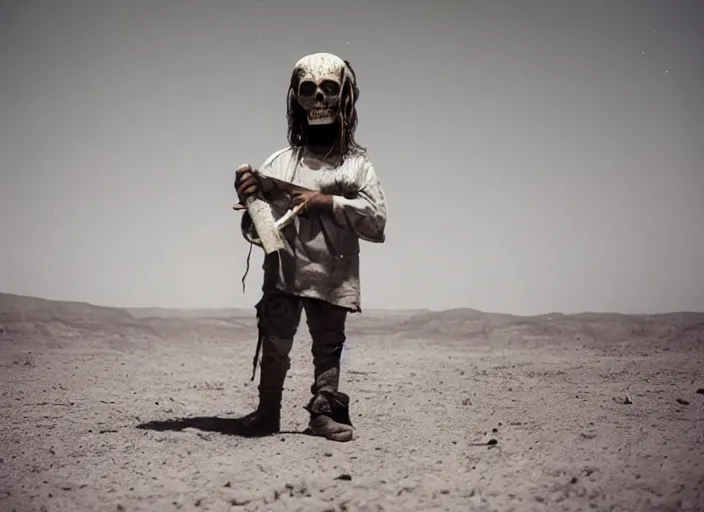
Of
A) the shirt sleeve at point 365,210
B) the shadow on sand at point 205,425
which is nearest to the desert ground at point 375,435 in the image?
the shadow on sand at point 205,425

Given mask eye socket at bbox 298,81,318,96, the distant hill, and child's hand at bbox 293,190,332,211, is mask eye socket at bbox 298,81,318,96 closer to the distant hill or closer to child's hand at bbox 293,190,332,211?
child's hand at bbox 293,190,332,211

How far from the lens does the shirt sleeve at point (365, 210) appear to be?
2.89 m

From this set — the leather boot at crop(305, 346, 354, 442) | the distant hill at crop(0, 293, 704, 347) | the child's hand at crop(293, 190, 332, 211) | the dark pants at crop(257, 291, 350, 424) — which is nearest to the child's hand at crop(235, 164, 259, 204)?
the child's hand at crop(293, 190, 332, 211)

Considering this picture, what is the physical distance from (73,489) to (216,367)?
3846mm

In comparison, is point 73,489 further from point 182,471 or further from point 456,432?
point 456,432

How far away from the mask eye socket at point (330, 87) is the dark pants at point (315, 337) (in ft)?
3.10

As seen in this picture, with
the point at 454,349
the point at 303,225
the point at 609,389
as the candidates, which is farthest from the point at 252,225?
the point at 454,349

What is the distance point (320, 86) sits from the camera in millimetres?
3047

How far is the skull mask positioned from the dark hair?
0.03m

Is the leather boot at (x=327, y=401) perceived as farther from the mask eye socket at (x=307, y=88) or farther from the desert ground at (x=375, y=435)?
the mask eye socket at (x=307, y=88)

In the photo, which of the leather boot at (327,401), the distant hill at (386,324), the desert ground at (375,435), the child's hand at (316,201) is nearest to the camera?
the desert ground at (375,435)

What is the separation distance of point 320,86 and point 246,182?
1.83 feet

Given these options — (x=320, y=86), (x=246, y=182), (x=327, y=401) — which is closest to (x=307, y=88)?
(x=320, y=86)

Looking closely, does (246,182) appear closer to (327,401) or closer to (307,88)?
(307,88)
